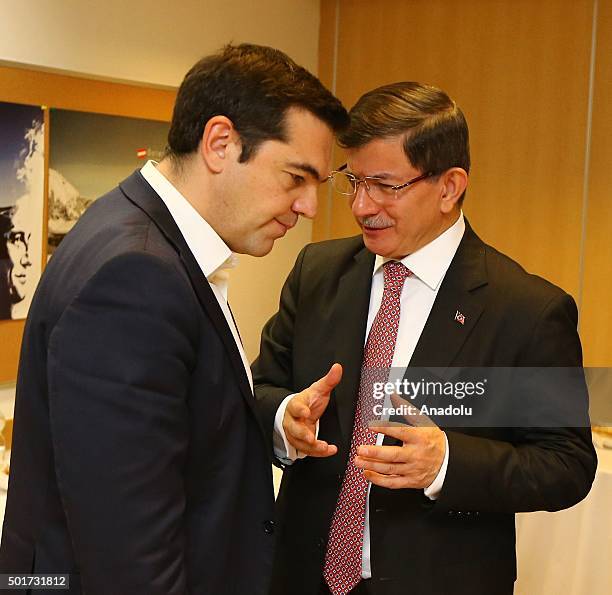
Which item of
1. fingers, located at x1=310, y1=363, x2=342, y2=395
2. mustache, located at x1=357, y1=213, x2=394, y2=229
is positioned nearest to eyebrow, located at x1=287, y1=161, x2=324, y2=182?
fingers, located at x1=310, y1=363, x2=342, y2=395

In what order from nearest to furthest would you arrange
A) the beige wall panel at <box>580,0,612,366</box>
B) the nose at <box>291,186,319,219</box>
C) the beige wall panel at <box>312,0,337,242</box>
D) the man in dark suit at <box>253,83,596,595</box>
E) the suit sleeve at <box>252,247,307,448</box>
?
the nose at <box>291,186,319,219</box>, the man in dark suit at <box>253,83,596,595</box>, the suit sleeve at <box>252,247,307,448</box>, the beige wall panel at <box>580,0,612,366</box>, the beige wall panel at <box>312,0,337,242</box>

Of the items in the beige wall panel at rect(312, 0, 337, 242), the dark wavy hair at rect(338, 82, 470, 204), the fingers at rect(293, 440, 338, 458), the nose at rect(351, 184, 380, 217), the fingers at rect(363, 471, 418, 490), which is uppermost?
the beige wall panel at rect(312, 0, 337, 242)

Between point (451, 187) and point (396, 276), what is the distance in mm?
233

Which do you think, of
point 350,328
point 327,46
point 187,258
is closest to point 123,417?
point 187,258

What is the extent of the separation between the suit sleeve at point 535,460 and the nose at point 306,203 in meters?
0.59

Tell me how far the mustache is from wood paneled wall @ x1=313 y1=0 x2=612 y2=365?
252 cm

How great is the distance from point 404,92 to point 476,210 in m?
2.64

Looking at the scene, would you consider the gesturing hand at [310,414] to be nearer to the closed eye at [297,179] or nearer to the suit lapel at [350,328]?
the suit lapel at [350,328]

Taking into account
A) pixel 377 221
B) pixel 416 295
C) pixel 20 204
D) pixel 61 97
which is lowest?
pixel 416 295

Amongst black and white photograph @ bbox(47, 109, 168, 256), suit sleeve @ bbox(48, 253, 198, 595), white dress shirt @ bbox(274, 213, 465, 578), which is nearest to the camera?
suit sleeve @ bbox(48, 253, 198, 595)

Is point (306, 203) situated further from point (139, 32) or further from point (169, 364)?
point (139, 32)

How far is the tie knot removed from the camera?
195 centimetres

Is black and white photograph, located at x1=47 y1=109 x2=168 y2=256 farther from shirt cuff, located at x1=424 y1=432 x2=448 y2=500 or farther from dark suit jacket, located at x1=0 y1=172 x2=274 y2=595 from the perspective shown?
dark suit jacket, located at x1=0 y1=172 x2=274 y2=595

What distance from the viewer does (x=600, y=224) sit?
414cm
